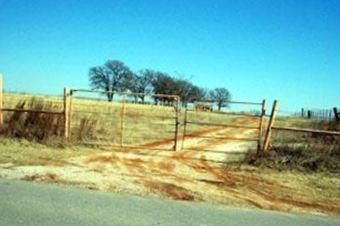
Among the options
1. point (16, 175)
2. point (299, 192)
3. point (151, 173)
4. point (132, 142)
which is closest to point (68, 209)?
point (16, 175)

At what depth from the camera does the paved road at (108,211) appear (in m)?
8.28

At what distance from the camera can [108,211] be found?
29.5 feet

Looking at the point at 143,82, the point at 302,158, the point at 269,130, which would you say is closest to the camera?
the point at 302,158

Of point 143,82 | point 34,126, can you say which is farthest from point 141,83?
point 34,126

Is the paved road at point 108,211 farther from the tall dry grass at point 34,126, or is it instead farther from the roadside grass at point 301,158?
the tall dry grass at point 34,126

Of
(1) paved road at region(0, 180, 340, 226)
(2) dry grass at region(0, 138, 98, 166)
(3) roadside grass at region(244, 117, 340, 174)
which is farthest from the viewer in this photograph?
(3) roadside grass at region(244, 117, 340, 174)

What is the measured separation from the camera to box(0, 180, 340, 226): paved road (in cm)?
828

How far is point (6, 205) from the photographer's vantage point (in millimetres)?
8828

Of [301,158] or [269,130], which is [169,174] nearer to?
[269,130]

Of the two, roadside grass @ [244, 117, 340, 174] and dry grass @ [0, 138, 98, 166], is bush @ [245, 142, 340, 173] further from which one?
dry grass @ [0, 138, 98, 166]

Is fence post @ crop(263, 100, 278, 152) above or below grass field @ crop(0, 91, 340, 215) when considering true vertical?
above

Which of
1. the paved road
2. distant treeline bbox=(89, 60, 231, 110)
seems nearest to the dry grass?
the paved road

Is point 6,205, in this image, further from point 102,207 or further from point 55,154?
point 55,154

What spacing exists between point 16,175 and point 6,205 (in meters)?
3.71
